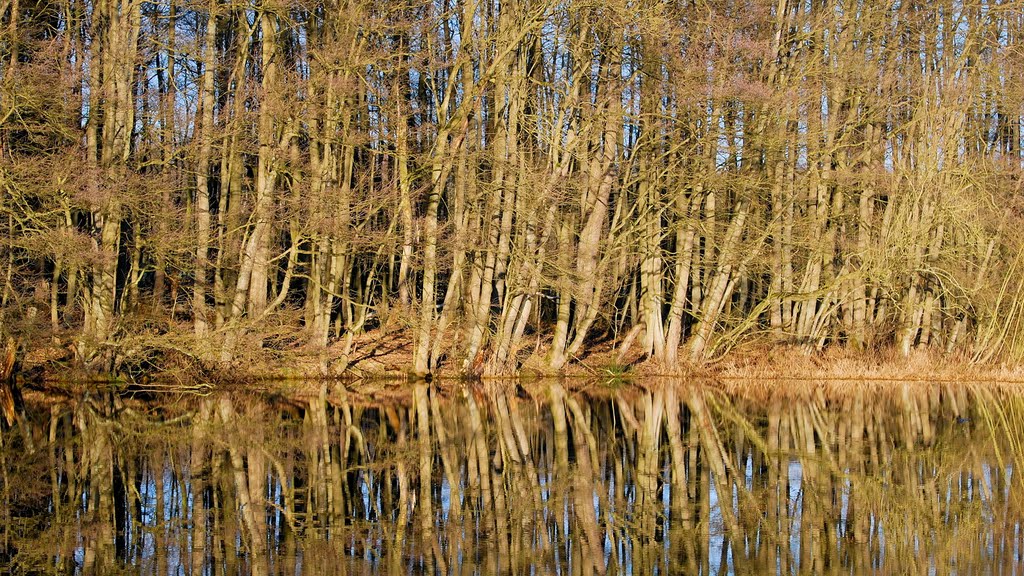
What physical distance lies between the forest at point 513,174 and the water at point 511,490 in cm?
528

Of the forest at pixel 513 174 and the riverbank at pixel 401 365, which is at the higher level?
the forest at pixel 513 174

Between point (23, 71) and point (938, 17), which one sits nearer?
point (23, 71)

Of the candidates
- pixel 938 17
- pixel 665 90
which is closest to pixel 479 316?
pixel 665 90

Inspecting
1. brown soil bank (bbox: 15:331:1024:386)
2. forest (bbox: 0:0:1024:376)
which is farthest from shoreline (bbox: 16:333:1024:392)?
forest (bbox: 0:0:1024:376)

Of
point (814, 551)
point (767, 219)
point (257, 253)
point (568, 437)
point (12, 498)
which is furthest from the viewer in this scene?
point (767, 219)

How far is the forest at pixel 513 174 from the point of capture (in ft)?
73.5

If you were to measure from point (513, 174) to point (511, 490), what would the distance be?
14316 millimetres

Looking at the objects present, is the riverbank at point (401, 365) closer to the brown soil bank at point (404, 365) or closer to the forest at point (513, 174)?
the brown soil bank at point (404, 365)

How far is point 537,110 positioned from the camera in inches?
974

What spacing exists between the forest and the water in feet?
17.3

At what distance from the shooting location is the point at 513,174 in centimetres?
2452

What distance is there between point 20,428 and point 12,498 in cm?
548

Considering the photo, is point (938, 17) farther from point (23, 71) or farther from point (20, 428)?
point (20, 428)

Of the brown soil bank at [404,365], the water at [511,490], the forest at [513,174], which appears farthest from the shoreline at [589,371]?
the water at [511,490]
